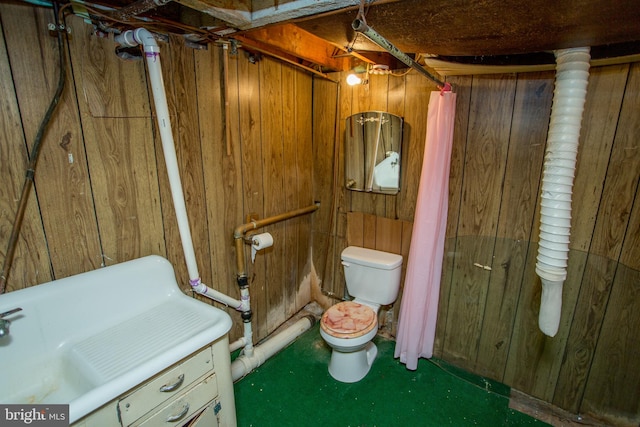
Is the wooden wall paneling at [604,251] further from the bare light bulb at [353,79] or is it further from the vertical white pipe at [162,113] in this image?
the vertical white pipe at [162,113]

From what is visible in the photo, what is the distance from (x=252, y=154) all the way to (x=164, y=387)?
1.32 metres

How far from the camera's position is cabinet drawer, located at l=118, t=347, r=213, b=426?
1023 mm

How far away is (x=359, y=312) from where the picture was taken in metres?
2.04

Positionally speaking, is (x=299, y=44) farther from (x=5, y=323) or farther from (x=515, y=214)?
(x=5, y=323)

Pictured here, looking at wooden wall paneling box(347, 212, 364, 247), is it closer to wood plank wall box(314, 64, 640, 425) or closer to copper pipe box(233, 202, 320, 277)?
wood plank wall box(314, 64, 640, 425)

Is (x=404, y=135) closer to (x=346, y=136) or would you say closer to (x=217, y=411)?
(x=346, y=136)

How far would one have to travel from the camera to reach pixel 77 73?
4.05 ft

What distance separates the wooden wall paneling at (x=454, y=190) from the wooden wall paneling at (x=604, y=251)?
2.12 feet

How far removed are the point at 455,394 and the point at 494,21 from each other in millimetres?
1945

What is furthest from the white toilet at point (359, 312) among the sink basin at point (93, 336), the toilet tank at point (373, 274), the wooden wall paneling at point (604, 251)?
the wooden wall paneling at point (604, 251)

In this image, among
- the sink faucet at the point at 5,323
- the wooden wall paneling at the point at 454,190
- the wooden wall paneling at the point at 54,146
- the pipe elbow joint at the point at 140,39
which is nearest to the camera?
the sink faucet at the point at 5,323

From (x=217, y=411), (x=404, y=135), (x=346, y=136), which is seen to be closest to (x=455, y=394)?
(x=217, y=411)

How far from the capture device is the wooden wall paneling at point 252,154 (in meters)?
1.88

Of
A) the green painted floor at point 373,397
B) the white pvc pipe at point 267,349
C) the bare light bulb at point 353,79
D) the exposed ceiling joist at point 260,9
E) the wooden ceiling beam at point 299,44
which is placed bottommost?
the green painted floor at point 373,397
